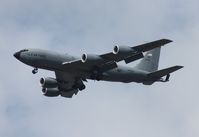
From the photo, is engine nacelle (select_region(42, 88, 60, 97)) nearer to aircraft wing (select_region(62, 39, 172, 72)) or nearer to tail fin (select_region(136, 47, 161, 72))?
aircraft wing (select_region(62, 39, 172, 72))

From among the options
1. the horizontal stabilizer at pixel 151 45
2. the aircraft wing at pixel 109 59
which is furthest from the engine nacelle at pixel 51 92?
the horizontal stabilizer at pixel 151 45

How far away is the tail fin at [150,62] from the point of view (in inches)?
4065

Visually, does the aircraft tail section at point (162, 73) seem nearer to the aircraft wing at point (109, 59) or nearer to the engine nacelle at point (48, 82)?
the aircraft wing at point (109, 59)

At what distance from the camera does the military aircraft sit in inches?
3563

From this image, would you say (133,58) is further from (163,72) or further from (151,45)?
(163,72)

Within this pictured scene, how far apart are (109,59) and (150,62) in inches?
533

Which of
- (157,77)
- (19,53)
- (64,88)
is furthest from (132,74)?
(19,53)

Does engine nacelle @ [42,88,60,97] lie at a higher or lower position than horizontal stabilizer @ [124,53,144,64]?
lower

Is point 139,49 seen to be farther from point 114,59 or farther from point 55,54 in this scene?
point 55,54

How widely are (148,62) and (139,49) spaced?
14.8m

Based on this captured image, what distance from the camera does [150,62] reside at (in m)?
105

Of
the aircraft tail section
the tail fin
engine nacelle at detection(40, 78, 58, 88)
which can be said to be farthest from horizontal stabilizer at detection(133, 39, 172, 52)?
engine nacelle at detection(40, 78, 58, 88)

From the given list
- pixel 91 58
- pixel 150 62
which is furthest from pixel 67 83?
pixel 150 62

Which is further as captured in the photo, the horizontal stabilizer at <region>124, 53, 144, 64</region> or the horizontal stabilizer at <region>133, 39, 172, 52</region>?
the horizontal stabilizer at <region>124, 53, 144, 64</region>
